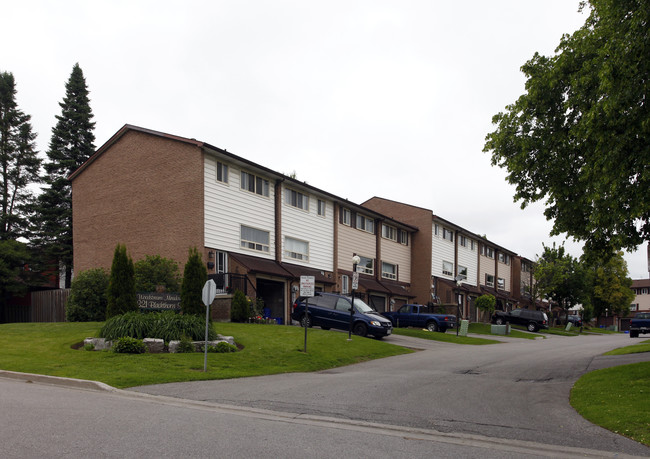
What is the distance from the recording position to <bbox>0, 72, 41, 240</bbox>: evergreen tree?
41656mm

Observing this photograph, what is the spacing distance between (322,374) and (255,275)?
13344mm

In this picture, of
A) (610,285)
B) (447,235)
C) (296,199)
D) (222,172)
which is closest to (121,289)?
(222,172)

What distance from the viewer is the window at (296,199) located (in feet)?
105

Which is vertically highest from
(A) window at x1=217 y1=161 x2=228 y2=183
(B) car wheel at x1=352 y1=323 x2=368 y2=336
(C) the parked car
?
(A) window at x1=217 y1=161 x2=228 y2=183

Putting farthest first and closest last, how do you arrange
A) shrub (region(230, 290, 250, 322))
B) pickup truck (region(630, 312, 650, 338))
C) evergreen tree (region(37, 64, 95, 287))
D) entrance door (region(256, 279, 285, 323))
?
evergreen tree (region(37, 64, 95, 287))
pickup truck (region(630, 312, 650, 338))
entrance door (region(256, 279, 285, 323))
shrub (region(230, 290, 250, 322))

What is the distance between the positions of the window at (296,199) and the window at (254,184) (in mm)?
1808

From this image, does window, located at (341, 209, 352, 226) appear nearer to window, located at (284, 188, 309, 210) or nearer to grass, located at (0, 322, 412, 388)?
window, located at (284, 188, 309, 210)

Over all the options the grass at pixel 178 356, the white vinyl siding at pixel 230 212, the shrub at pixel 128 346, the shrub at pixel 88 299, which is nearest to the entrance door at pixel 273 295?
the white vinyl siding at pixel 230 212

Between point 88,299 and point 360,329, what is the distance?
36.5ft

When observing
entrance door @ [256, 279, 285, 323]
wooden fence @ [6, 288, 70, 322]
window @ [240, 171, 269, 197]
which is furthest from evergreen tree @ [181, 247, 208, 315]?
wooden fence @ [6, 288, 70, 322]

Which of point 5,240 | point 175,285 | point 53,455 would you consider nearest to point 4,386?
point 53,455

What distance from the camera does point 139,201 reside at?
2883cm

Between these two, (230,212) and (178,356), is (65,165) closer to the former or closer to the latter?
(230,212)

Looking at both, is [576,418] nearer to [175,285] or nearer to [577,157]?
[577,157]
